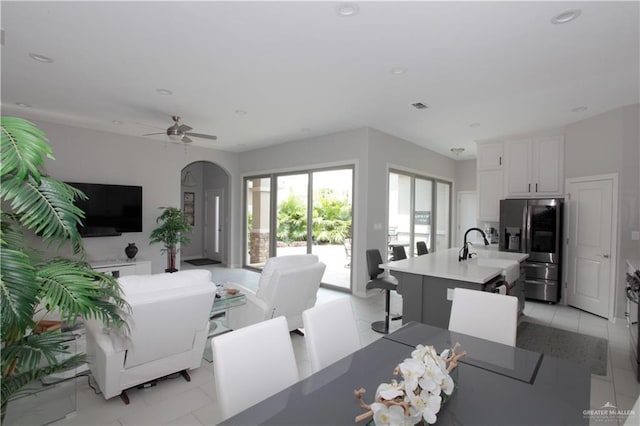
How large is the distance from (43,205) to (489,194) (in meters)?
6.53

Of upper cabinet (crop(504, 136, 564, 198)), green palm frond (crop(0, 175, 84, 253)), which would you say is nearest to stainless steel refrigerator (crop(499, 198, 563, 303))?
upper cabinet (crop(504, 136, 564, 198))

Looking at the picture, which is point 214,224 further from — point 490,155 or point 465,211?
point 490,155

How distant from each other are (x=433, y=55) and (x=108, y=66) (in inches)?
125

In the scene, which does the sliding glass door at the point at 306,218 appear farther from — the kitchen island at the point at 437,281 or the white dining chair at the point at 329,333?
the white dining chair at the point at 329,333

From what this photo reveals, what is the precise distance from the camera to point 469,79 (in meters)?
3.43

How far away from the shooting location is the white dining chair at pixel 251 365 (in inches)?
51.9

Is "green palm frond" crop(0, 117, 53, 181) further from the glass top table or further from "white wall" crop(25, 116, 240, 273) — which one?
"white wall" crop(25, 116, 240, 273)

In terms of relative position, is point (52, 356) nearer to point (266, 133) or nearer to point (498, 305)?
point (498, 305)

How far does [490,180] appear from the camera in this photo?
616 centimetres

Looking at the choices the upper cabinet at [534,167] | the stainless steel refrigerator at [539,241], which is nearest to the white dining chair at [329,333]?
the stainless steel refrigerator at [539,241]

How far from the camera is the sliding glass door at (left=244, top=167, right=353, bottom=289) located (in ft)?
19.5

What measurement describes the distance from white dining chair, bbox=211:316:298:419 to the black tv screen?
5.28 meters

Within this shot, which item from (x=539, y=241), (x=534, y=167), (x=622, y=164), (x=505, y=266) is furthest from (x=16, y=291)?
(x=534, y=167)

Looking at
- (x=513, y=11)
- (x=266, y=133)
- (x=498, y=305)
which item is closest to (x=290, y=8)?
(x=513, y=11)
